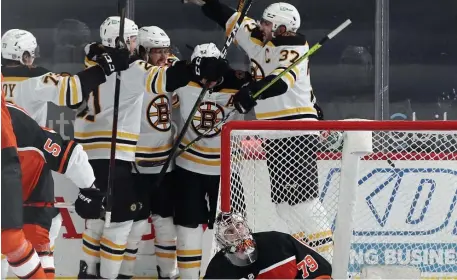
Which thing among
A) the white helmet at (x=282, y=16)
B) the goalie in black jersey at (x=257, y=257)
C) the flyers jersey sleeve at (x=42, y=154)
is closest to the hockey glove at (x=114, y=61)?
the flyers jersey sleeve at (x=42, y=154)

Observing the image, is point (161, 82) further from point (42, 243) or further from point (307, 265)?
point (307, 265)

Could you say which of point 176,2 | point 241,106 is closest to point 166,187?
point 241,106

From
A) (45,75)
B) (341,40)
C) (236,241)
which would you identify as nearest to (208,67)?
(45,75)

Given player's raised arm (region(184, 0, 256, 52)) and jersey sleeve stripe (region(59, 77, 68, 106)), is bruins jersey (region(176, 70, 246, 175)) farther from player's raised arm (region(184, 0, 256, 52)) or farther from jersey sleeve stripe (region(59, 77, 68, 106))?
jersey sleeve stripe (region(59, 77, 68, 106))

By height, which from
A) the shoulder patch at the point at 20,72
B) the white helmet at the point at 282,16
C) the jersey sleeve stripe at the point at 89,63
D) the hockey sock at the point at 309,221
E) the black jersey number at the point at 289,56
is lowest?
the hockey sock at the point at 309,221

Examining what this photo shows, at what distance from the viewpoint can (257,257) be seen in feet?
10.8

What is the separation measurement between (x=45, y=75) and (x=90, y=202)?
57cm

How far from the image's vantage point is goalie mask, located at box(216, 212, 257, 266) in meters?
3.23

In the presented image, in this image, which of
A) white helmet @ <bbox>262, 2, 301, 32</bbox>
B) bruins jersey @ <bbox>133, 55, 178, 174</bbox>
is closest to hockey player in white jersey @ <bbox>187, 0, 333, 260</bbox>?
white helmet @ <bbox>262, 2, 301, 32</bbox>

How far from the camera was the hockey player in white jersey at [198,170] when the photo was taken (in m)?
4.29

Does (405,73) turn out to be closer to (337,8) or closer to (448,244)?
(337,8)

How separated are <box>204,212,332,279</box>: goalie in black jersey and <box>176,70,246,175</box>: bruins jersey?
101 cm

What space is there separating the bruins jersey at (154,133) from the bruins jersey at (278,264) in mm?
1108

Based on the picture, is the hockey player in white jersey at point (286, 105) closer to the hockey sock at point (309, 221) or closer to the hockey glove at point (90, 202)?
the hockey sock at point (309, 221)
